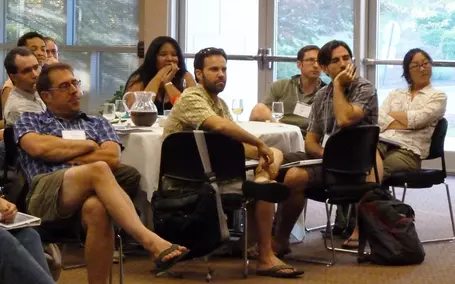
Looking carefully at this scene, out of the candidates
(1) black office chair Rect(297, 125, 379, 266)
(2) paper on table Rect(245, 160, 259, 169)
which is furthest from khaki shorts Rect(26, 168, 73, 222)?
(1) black office chair Rect(297, 125, 379, 266)

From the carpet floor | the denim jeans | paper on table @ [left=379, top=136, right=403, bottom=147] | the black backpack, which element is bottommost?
the carpet floor

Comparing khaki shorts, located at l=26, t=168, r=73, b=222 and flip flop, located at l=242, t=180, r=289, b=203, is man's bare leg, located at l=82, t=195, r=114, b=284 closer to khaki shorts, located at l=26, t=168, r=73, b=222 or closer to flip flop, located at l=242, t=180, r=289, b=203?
khaki shorts, located at l=26, t=168, r=73, b=222

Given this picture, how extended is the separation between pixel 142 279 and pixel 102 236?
862mm

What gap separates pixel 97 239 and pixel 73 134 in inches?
25.7

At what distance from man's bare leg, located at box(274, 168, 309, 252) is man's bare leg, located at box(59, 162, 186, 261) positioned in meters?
1.39

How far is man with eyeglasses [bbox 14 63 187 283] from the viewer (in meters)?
3.60

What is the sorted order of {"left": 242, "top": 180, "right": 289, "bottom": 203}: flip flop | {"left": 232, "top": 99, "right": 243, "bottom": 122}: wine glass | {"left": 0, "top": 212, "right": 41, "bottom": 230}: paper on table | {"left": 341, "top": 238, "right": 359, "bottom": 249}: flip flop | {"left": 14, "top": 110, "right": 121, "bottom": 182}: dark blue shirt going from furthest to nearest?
{"left": 232, "top": 99, "right": 243, "bottom": 122}: wine glass → {"left": 341, "top": 238, "right": 359, "bottom": 249}: flip flop → {"left": 242, "top": 180, "right": 289, "bottom": 203}: flip flop → {"left": 14, "top": 110, "right": 121, "bottom": 182}: dark blue shirt → {"left": 0, "top": 212, "right": 41, "bottom": 230}: paper on table

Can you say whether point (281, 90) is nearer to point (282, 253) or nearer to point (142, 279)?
point (282, 253)

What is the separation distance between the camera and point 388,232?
469 cm

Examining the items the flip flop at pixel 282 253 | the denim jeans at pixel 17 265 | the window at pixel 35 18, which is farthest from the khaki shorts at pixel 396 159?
the window at pixel 35 18

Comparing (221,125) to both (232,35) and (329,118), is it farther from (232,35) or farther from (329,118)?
(232,35)

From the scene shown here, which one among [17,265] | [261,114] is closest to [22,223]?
[17,265]

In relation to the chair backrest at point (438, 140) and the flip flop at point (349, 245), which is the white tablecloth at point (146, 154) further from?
the chair backrest at point (438, 140)

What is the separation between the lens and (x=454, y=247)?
17.2 ft
